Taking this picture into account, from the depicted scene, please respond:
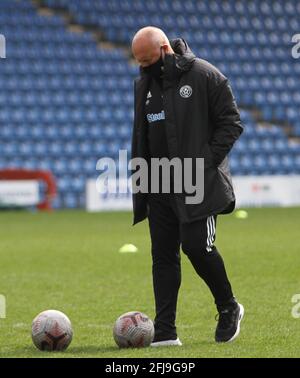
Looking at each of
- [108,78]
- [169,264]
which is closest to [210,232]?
[169,264]

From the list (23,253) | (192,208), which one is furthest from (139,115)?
(23,253)

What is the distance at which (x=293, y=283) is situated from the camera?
9.62 metres

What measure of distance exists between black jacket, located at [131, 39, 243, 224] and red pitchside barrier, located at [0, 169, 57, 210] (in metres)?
18.2

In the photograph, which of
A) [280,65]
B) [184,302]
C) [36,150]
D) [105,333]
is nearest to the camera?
[105,333]

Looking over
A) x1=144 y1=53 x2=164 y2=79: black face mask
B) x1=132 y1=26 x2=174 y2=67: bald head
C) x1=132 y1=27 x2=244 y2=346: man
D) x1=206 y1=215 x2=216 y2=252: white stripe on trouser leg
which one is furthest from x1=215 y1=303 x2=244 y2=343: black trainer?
x1=132 y1=26 x2=174 y2=67: bald head

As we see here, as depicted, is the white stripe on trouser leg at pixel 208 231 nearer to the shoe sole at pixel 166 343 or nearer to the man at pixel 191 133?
the man at pixel 191 133

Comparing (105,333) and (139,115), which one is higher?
(139,115)

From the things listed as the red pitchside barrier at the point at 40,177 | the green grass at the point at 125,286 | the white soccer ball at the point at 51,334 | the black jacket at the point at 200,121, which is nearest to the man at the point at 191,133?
the black jacket at the point at 200,121

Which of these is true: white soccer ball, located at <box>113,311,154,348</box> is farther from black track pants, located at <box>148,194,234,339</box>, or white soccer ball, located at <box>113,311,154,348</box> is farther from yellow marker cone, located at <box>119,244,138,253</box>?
yellow marker cone, located at <box>119,244,138,253</box>

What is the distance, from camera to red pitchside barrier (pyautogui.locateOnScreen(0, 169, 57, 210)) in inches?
953

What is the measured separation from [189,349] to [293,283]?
3.81 meters

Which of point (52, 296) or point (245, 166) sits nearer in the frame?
point (52, 296)

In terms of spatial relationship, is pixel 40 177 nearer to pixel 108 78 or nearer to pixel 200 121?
pixel 108 78

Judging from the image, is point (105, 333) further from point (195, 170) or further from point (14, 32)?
point (14, 32)
